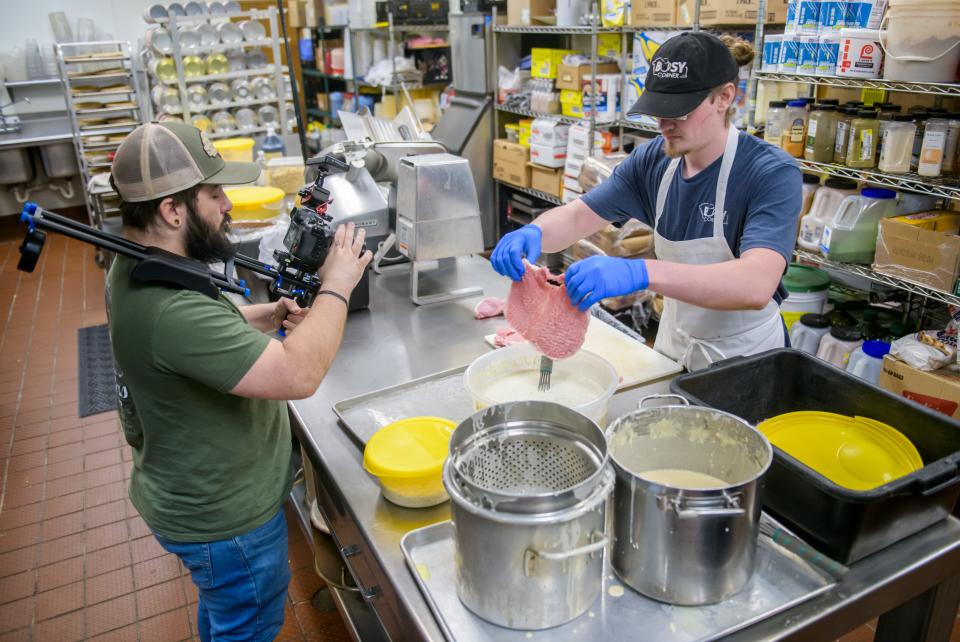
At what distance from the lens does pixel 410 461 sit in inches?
55.0

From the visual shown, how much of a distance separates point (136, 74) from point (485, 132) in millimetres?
3564

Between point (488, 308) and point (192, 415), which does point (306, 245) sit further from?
point (488, 308)

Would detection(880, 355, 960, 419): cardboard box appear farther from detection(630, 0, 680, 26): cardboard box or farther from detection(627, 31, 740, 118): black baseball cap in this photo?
detection(630, 0, 680, 26): cardboard box

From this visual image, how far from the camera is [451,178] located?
244cm

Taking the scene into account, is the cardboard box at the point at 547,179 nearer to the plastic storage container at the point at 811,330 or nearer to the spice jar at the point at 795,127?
the spice jar at the point at 795,127

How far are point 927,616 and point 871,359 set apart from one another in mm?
2042

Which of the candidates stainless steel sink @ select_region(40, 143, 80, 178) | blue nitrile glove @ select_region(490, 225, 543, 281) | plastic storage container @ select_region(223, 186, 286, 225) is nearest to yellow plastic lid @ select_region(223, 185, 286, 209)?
plastic storage container @ select_region(223, 186, 286, 225)

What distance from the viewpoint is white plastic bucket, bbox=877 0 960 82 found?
2492 millimetres

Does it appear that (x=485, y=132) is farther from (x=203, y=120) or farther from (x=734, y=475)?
(x=734, y=475)

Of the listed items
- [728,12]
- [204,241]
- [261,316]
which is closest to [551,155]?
[728,12]

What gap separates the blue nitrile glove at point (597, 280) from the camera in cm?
153

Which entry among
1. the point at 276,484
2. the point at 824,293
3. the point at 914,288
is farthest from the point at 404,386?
the point at 824,293

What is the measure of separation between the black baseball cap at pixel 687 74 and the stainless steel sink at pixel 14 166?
7434 mm

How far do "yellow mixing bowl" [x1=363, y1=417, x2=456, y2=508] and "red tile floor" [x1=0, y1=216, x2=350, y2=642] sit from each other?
4.21ft
